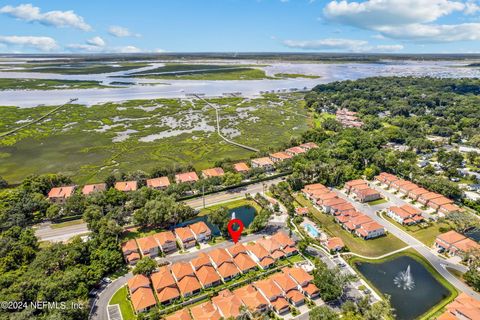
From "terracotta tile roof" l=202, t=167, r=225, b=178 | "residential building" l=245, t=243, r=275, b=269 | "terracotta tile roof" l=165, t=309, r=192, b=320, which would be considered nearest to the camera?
"terracotta tile roof" l=165, t=309, r=192, b=320

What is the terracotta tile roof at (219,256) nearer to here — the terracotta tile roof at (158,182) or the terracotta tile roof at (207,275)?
the terracotta tile roof at (207,275)

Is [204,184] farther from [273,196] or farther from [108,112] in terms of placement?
[108,112]

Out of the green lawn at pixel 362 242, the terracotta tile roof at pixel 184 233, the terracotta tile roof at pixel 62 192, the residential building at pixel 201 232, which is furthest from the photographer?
the terracotta tile roof at pixel 62 192

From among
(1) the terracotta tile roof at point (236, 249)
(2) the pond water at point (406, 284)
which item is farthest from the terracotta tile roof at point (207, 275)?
(2) the pond water at point (406, 284)

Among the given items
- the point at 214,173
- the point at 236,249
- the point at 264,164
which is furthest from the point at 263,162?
the point at 236,249

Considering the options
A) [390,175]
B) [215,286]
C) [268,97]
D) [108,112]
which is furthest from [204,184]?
[268,97]

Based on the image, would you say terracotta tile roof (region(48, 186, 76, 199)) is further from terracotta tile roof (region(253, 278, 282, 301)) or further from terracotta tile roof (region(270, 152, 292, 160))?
terracotta tile roof (region(270, 152, 292, 160))

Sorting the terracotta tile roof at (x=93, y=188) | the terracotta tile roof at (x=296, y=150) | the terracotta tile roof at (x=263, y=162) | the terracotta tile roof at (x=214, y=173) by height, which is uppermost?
the terracotta tile roof at (x=296, y=150)

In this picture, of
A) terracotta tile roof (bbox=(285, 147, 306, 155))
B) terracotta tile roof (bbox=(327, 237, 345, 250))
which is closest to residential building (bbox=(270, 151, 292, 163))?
terracotta tile roof (bbox=(285, 147, 306, 155))
